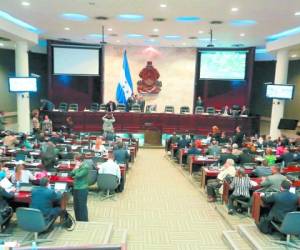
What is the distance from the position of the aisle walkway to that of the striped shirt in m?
0.85

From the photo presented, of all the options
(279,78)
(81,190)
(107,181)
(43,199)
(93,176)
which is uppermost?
(279,78)

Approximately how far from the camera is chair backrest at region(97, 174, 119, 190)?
9.20m

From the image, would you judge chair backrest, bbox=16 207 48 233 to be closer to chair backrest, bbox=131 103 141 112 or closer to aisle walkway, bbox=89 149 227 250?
aisle walkway, bbox=89 149 227 250

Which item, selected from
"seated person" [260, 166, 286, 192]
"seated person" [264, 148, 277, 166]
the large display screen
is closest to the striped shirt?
"seated person" [260, 166, 286, 192]

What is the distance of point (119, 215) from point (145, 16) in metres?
8.47

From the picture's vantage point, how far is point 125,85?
22406 millimetres

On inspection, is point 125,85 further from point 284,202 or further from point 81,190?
point 284,202

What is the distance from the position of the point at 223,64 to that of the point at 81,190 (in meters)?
17.9

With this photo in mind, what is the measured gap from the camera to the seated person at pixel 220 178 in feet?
30.1

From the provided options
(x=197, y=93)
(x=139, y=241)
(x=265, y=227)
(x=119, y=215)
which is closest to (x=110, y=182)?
(x=119, y=215)

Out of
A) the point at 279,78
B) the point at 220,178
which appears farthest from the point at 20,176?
the point at 279,78

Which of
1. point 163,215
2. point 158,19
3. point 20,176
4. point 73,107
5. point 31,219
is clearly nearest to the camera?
point 31,219

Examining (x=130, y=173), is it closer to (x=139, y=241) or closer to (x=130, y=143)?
(x=130, y=143)

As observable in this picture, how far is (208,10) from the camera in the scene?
12.1 metres
